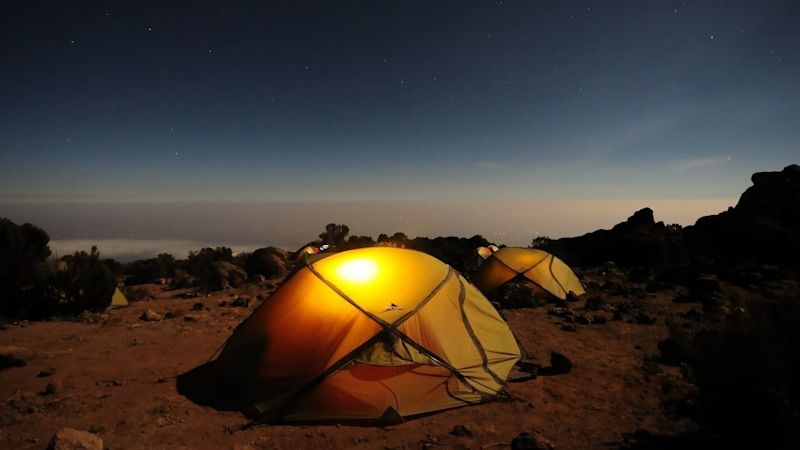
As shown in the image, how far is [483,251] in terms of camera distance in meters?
16.9

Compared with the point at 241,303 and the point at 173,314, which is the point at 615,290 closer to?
the point at 241,303

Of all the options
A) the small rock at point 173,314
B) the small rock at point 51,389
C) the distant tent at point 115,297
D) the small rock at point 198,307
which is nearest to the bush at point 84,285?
the distant tent at point 115,297

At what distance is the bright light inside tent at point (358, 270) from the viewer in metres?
6.37

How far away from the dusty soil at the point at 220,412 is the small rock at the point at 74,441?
30 centimetres

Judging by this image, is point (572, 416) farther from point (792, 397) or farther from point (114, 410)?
point (114, 410)

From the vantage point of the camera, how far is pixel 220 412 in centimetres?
533

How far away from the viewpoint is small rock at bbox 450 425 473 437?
4.74m

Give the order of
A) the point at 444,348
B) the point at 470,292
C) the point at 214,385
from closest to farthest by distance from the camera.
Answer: the point at 444,348, the point at 214,385, the point at 470,292

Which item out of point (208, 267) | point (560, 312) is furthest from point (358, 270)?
point (208, 267)

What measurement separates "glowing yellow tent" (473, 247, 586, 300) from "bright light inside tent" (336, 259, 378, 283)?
7.56 meters

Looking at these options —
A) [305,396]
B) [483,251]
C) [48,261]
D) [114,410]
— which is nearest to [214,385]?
[114,410]

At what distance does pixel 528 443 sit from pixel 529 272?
9.24 m

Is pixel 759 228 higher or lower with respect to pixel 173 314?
higher

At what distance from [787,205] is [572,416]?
3409 centimetres
